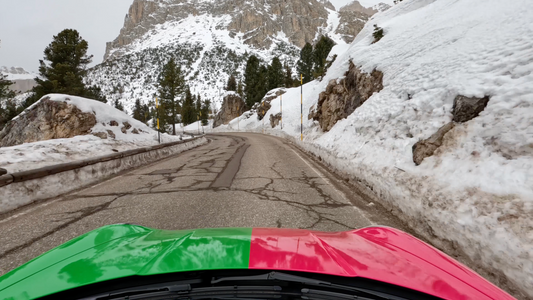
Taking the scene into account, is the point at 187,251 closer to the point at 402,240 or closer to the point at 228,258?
the point at 228,258

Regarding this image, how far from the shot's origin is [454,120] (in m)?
5.01

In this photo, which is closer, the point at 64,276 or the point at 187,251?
the point at 64,276

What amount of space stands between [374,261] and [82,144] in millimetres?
11181

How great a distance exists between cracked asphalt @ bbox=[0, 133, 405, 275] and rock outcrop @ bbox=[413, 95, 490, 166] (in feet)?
5.03

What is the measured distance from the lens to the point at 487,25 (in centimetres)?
746

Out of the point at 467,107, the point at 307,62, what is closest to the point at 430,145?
the point at 467,107

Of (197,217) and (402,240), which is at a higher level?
(402,240)

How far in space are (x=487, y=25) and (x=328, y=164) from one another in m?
6.60

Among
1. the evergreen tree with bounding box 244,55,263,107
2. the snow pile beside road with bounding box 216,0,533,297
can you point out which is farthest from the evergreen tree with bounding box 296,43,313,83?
the snow pile beside road with bounding box 216,0,533,297

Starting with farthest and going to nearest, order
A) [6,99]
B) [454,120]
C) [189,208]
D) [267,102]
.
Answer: [267,102] < [6,99] < [454,120] < [189,208]

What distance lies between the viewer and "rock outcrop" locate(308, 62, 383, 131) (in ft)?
39.4

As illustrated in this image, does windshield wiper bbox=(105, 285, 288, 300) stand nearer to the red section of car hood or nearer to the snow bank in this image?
the red section of car hood

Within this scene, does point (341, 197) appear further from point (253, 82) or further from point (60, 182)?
point (253, 82)

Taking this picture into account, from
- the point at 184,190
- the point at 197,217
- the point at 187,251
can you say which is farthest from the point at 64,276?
the point at 184,190
